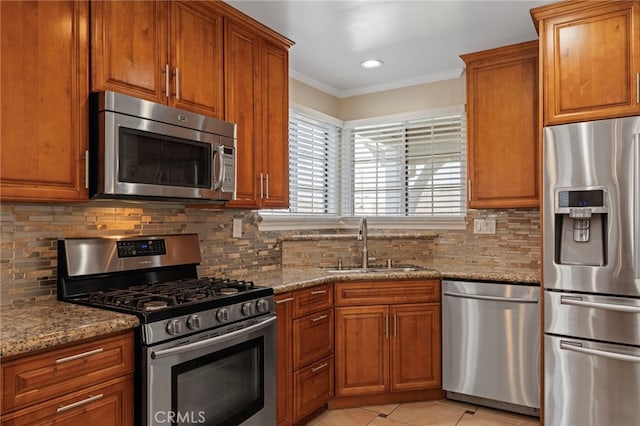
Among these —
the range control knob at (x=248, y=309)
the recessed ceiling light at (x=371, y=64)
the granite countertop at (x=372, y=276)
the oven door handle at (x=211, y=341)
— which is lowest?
the oven door handle at (x=211, y=341)

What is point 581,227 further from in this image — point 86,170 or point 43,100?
point 43,100

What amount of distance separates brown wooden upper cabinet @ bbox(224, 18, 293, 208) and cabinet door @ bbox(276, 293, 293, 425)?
0.65m

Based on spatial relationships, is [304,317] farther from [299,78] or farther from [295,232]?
[299,78]

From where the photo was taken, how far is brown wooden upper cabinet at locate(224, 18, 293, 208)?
2619mm

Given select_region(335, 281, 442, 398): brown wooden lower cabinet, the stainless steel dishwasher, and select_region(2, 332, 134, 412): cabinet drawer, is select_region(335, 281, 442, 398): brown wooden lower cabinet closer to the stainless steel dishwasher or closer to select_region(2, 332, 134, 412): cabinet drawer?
the stainless steel dishwasher

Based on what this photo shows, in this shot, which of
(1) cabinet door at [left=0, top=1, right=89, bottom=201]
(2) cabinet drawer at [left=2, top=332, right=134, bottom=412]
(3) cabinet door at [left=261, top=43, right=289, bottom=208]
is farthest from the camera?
(3) cabinet door at [left=261, top=43, right=289, bottom=208]

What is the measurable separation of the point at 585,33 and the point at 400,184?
1.83 m

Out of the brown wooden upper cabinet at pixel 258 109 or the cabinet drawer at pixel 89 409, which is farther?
the brown wooden upper cabinet at pixel 258 109

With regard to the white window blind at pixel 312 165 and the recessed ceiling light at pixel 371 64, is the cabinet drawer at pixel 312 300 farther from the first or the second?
the recessed ceiling light at pixel 371 64

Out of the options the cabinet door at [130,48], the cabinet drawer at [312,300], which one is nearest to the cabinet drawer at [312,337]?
the cabinet drawer at [312,300]

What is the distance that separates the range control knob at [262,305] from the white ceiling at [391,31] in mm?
1629

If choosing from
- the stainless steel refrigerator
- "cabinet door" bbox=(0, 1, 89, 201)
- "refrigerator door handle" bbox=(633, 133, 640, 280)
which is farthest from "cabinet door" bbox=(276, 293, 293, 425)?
"refrigerator door handle" bbox=(633, 133, 640, 280)

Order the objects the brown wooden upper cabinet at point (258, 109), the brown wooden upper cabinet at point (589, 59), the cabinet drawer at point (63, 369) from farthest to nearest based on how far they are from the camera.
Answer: the brown wooden upper cabinet at point (258, 109) < the brown wooden upper cabinet at point (589, 59) < the cabinet drawer at point (63, 369)

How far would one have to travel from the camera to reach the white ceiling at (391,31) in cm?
253
